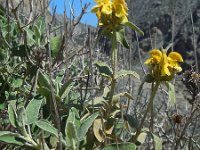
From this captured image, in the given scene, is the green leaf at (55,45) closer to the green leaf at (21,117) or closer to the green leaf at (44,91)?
the green leaf at (44,91)

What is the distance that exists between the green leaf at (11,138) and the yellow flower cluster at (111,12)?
1.34 feet

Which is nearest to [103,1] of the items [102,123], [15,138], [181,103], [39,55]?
[39,55]

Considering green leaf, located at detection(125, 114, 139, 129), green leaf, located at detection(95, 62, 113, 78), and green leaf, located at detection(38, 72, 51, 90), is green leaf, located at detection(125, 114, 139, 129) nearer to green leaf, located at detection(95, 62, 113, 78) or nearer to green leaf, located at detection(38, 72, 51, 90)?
green leaf, located at detection(95, 62, 113, 78)

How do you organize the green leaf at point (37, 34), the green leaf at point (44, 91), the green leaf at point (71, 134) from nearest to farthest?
the green leaf at point (71, 134) < the green leaf at point (44, 91) < the green leaf at point (37, 34)

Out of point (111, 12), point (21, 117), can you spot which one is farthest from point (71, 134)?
point (111, 12)

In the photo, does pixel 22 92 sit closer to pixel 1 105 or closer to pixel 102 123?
pixel 1 105

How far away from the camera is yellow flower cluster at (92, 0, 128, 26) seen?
52.2 inches

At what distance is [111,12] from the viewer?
1332 millimetres

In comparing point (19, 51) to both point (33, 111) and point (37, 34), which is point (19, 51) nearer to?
point (37, 34)

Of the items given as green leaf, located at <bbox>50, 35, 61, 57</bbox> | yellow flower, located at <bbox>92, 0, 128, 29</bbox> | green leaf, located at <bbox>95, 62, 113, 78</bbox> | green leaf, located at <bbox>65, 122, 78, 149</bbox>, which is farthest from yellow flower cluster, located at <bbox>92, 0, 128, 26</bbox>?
green leaf, located at <bbox>65, 122, 78, 149</bbox>

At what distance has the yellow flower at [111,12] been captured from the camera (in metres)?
1.33

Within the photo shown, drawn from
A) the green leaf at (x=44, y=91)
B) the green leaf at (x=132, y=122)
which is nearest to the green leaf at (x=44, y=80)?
the green leaf at (x=44, y=91)

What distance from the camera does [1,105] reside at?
1.48 metres

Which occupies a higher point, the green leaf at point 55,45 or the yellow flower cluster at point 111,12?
the yellow flower cluster at point 111,12
